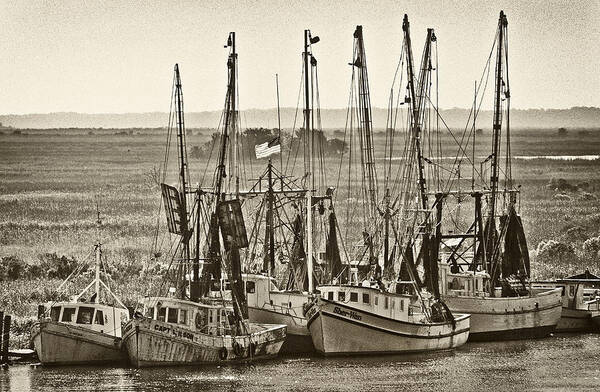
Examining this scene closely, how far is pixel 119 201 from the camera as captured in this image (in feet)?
395

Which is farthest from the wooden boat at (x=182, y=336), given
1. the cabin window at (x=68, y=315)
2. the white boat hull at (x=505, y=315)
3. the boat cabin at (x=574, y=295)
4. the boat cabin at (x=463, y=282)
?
the boat cabin at (x=574, y=295)

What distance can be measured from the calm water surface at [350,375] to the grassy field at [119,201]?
63.4 feet

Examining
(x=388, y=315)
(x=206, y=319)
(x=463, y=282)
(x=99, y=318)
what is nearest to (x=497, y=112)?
(x=463, y=282)

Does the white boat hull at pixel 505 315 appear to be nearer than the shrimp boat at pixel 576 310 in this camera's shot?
Yes

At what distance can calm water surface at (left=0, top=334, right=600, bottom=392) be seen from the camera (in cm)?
5931

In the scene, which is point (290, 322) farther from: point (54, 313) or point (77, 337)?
point (54, 313)

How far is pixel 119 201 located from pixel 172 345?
58.2 metres

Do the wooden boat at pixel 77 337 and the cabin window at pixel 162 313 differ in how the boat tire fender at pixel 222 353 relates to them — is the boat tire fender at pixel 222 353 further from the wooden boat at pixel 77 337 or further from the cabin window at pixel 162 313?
the wooden boat at pixel 77 337

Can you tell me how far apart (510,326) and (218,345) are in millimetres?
20216

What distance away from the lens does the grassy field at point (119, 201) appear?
99875 mm

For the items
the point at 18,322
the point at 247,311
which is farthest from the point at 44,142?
the point at 247,311

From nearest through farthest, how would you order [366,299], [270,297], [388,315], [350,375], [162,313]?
[350,375] < [162,313] < [366,299] < [388,315] < [270,297]

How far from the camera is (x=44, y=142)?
498 feet

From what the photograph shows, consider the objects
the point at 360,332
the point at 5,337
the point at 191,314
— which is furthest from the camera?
the point at 360,332
